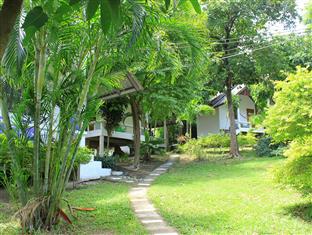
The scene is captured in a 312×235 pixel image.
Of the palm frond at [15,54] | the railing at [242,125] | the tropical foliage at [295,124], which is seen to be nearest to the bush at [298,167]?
the tropical foliage at [295,124]

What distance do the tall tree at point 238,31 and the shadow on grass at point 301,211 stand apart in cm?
1147

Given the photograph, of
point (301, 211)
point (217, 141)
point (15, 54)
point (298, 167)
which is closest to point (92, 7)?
point (15, 54)

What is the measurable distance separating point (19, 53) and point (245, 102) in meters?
30.7

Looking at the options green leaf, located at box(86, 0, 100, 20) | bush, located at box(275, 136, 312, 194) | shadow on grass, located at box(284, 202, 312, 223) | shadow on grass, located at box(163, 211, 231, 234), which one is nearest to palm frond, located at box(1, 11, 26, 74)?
green leaf, located at box(86, 0, 100, 20)

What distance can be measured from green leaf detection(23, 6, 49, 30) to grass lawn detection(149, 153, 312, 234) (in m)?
5.82

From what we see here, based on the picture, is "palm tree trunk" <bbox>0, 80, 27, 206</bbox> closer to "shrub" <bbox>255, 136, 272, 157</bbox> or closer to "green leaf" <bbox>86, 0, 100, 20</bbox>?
"green leaf" <bbox>86, 0, 100, 20</bbox>

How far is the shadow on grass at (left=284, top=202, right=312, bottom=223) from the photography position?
7.62m

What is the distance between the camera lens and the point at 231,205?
884 centimetres

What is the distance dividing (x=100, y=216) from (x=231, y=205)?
3020 millimetres

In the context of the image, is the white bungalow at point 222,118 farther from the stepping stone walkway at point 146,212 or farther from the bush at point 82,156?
the bush at point 82,156

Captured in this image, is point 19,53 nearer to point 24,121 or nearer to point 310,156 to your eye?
point 24,121

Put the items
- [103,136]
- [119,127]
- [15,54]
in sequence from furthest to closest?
[119,127], [103,136], [15,54]

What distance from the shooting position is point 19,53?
451 cm

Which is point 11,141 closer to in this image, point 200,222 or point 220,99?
point 200,222
